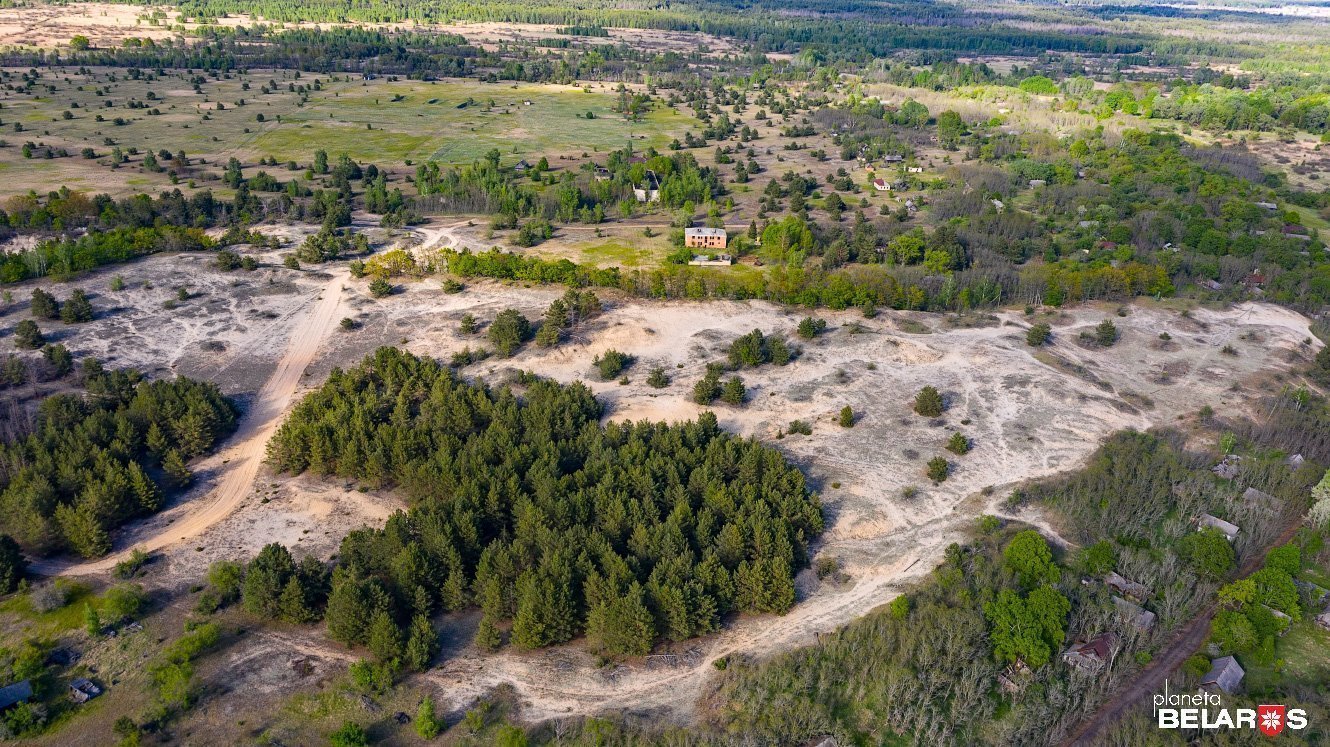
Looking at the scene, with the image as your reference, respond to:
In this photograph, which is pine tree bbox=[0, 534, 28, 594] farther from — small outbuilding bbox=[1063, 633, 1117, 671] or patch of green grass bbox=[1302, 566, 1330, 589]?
patch of green grass bbox=[1302, 566, 1330, 589]

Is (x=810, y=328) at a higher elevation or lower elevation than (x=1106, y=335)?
higher

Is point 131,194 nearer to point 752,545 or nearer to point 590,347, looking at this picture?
point 590,347

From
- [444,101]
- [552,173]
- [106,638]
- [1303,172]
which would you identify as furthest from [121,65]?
[1303,172]

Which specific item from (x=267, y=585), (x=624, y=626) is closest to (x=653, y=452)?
(x=624, y=626)

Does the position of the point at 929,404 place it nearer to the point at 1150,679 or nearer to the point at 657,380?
the point at 657,380

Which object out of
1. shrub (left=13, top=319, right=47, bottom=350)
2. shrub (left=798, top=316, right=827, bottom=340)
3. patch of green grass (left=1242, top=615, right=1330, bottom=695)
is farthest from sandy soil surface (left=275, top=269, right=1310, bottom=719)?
shrub (left=13, top=319, right=47, bottom=350)

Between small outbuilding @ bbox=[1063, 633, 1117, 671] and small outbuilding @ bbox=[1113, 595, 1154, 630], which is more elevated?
small outbuilding @ bbox=[1113, 595, 1154, 630]

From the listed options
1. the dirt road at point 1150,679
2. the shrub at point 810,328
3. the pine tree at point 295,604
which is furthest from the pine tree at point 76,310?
the dirt road at point 1150,679
